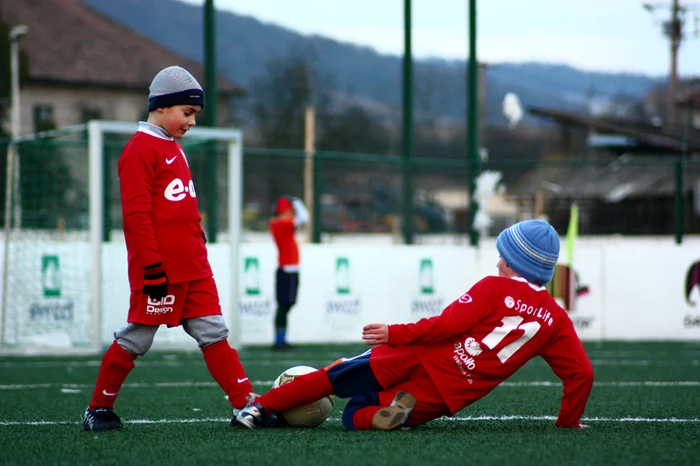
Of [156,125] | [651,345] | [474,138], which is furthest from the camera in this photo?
[474,138]

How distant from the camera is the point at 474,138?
51.4ft

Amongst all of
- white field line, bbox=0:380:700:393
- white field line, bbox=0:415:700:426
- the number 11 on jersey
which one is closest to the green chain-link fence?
white field line, bbox=0:380:700:393

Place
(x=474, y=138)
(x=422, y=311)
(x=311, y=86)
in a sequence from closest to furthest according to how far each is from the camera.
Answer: (x=422, y=311) → (x=474, y=138) → (x=311, y=86)

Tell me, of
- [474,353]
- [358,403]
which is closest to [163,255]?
[358,403]

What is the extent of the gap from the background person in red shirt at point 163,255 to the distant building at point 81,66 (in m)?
25.7

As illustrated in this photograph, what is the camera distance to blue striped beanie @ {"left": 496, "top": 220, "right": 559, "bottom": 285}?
483 cm

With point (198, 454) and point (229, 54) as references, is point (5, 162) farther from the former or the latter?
point (229, 54)

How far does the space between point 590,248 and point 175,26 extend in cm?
8846

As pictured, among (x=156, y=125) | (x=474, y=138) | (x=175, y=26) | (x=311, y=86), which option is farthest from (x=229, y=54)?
(x=156, y=125)

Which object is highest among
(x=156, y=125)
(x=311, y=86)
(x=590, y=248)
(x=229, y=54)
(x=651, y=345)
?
(x=229, y=54)

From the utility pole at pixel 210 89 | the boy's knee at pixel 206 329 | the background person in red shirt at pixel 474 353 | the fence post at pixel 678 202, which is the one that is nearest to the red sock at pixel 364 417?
the background person in red shirt at pixel 474 353

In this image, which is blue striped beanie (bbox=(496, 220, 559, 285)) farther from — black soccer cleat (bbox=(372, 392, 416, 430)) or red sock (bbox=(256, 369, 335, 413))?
red sock (bbox=(256, 369, 335, 413))

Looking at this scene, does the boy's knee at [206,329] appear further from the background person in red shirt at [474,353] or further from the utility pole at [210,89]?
the utility pole at [210,89]

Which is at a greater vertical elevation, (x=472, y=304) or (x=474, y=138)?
(x=474, y=138)
